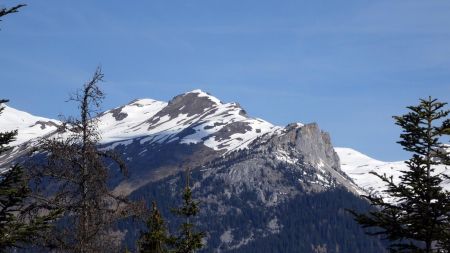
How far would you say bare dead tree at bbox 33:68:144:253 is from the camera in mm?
23281

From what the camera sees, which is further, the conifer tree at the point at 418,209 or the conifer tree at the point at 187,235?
the conifer tree at the point at 187,235

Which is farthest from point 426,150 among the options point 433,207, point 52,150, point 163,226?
point 52,150

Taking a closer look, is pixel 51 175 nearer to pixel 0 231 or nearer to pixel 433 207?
pixel 0 231

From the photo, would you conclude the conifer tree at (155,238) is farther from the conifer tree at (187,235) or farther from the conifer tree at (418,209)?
the conifer tree at (418,209)

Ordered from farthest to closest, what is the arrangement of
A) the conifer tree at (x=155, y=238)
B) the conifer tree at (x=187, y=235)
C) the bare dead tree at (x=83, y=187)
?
the conifer tree at (x=187, y=235) → the conifer tree at (x=155, y=238) → the bare dead tree at (x=83, y=187)

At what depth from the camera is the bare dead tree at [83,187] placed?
23281 mm

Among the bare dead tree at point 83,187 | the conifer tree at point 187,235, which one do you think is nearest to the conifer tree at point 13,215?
the bare dead tree at point 83,187

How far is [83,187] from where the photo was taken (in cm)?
2405

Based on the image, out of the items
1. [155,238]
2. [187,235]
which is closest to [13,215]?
[155,238]

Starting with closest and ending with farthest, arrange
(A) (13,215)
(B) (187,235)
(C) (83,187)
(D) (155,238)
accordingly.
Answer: (A) (13,215)
(C) (83,187)
(D) (155,238)
(B) (187,235)

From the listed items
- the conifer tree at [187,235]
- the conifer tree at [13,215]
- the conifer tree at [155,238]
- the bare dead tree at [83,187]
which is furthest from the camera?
the conifer tree at [187,235]

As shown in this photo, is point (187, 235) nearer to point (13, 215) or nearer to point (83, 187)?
point (83, 187)

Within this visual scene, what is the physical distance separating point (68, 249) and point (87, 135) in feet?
13.7

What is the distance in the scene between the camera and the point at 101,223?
2372 cm
